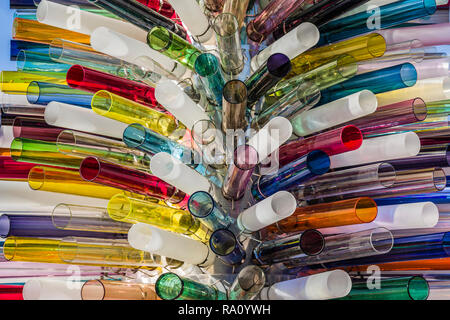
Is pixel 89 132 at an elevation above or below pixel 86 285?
above

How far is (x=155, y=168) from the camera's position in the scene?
44 centimetres

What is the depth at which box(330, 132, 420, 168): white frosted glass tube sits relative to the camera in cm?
45

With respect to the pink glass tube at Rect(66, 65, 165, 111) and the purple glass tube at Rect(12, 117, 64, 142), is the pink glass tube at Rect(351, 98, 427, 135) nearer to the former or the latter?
the pink glass tube at Rect(66, 65, 165, 111)

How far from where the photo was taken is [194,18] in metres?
0.51

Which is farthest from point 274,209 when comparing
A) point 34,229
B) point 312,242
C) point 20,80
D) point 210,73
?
point 20,80

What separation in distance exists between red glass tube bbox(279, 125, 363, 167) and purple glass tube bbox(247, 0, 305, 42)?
0.46 feet

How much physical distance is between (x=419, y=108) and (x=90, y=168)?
344 millimetres

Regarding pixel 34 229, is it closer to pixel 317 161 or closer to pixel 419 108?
pixel 317 161

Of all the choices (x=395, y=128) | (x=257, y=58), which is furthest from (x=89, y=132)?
(x=395, y=128)

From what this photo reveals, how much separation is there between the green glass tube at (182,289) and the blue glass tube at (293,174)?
115 mm
